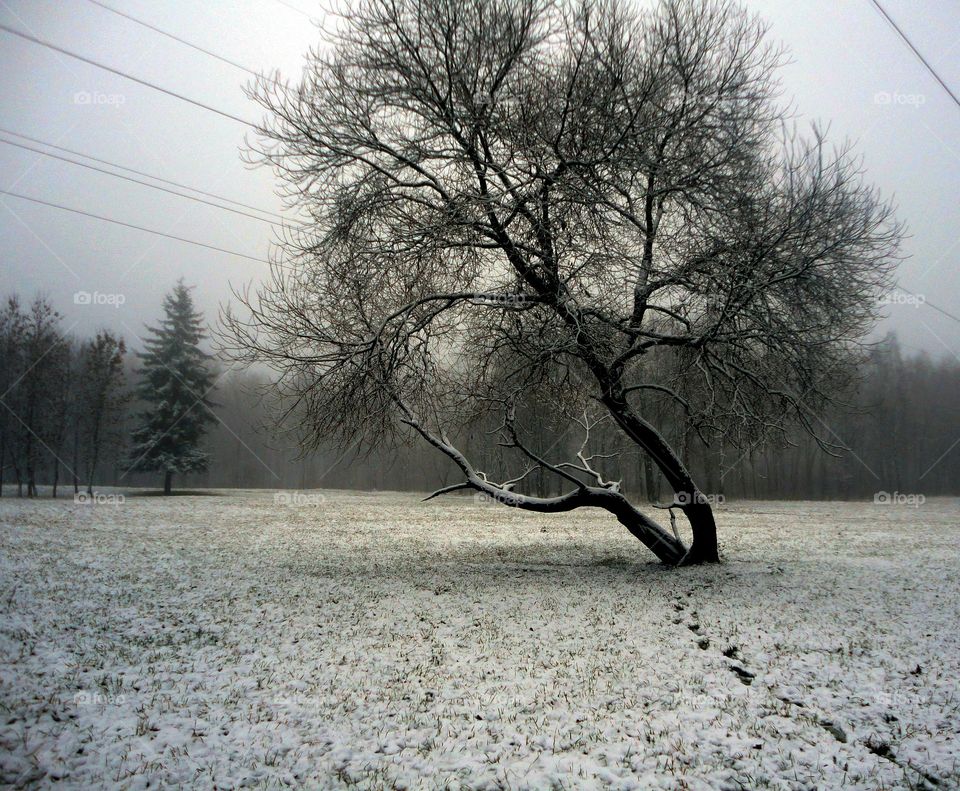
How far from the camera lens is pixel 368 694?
17.0ft

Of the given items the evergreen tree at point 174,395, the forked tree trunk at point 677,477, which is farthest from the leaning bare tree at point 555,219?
the evergreen tree at point 174,395

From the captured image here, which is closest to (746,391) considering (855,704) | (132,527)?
(855,704)

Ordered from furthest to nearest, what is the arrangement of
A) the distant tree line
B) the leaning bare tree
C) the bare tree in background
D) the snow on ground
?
1. the bare tree in background
2. the distant tree line
3. the leaning bare tree
4. the snow on ground

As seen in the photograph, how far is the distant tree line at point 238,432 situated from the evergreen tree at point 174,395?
76 mm

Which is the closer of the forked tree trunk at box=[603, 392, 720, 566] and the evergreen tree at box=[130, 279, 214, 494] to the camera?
the forked tree trunk at box=[603, 392, 720, 566]

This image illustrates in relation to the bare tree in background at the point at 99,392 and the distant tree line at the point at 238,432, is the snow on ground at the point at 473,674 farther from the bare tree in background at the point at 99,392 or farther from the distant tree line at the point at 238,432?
the bare tree in background at the point at 99,392

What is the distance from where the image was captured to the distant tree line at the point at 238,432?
51.7 ft

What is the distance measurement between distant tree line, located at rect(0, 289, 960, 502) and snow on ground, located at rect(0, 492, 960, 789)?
8.02ft

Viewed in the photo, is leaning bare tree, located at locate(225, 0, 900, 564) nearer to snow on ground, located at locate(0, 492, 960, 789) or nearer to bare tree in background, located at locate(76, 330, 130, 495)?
snow on ground, located at locate(0, 492, 960, 789)

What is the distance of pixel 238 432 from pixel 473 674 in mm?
44677

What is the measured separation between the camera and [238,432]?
4578cm

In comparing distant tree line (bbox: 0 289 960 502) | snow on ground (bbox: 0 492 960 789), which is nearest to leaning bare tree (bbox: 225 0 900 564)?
distant tree line (bbox: 0 289 960 502)

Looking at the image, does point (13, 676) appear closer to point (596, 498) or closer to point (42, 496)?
point (596, 498)

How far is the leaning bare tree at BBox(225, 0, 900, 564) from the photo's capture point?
867 cm
